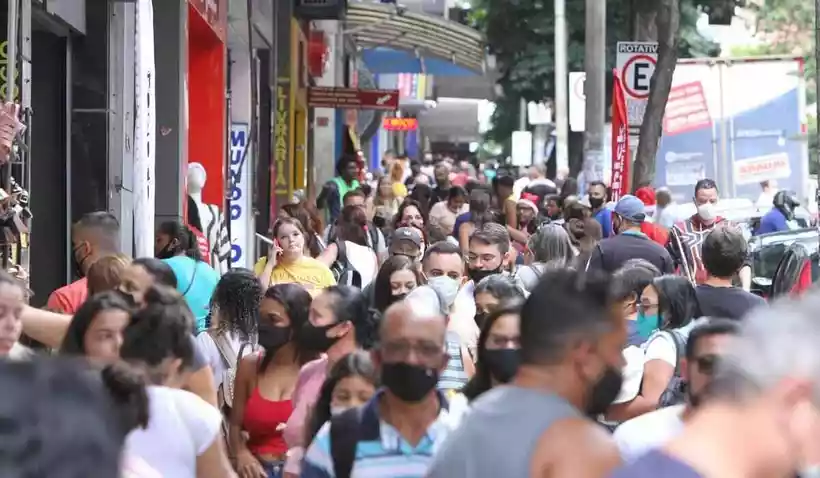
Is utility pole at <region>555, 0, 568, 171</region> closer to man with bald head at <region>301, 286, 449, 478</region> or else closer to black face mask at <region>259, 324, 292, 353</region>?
black face mask at <region>259, 324, 292, 353</region>

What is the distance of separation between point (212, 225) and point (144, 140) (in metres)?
5.58

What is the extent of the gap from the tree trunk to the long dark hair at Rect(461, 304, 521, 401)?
14.5m

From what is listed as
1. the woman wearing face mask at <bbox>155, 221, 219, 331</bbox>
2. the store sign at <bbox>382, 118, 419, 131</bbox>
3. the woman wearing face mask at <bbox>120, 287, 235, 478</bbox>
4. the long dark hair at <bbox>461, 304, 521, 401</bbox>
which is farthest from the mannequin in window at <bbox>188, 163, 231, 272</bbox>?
the store sign at <bbox>382, 118, 419, 131</bbox>

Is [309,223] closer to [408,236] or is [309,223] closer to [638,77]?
[408,236]

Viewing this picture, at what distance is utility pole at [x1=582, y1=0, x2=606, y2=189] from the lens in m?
26.2

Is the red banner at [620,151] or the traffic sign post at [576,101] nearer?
the red banner at [620,151]

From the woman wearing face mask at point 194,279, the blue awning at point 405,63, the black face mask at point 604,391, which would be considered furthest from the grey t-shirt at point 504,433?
the blue awning at point 405,63

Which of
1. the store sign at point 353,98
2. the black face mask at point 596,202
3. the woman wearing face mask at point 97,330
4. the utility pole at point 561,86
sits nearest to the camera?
the woman wearing face mask at point 97,330

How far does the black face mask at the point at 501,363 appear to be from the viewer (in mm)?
5688

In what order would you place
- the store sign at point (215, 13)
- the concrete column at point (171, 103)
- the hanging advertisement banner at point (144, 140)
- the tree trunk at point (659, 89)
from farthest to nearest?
the tree trunk at point (659, 89) < the store sign at point (215, 13) < the concrete column at point (171, 103) < the hanging advertisement banner at point (144, 140)

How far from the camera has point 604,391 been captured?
3.98 metres

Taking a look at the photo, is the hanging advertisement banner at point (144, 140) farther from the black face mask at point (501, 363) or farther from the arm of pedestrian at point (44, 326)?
the black face mask at point (501, 363)

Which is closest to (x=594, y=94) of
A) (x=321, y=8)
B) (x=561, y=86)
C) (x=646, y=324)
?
(x=321, y=8)

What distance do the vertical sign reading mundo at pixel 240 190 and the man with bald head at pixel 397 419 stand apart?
602 inches
